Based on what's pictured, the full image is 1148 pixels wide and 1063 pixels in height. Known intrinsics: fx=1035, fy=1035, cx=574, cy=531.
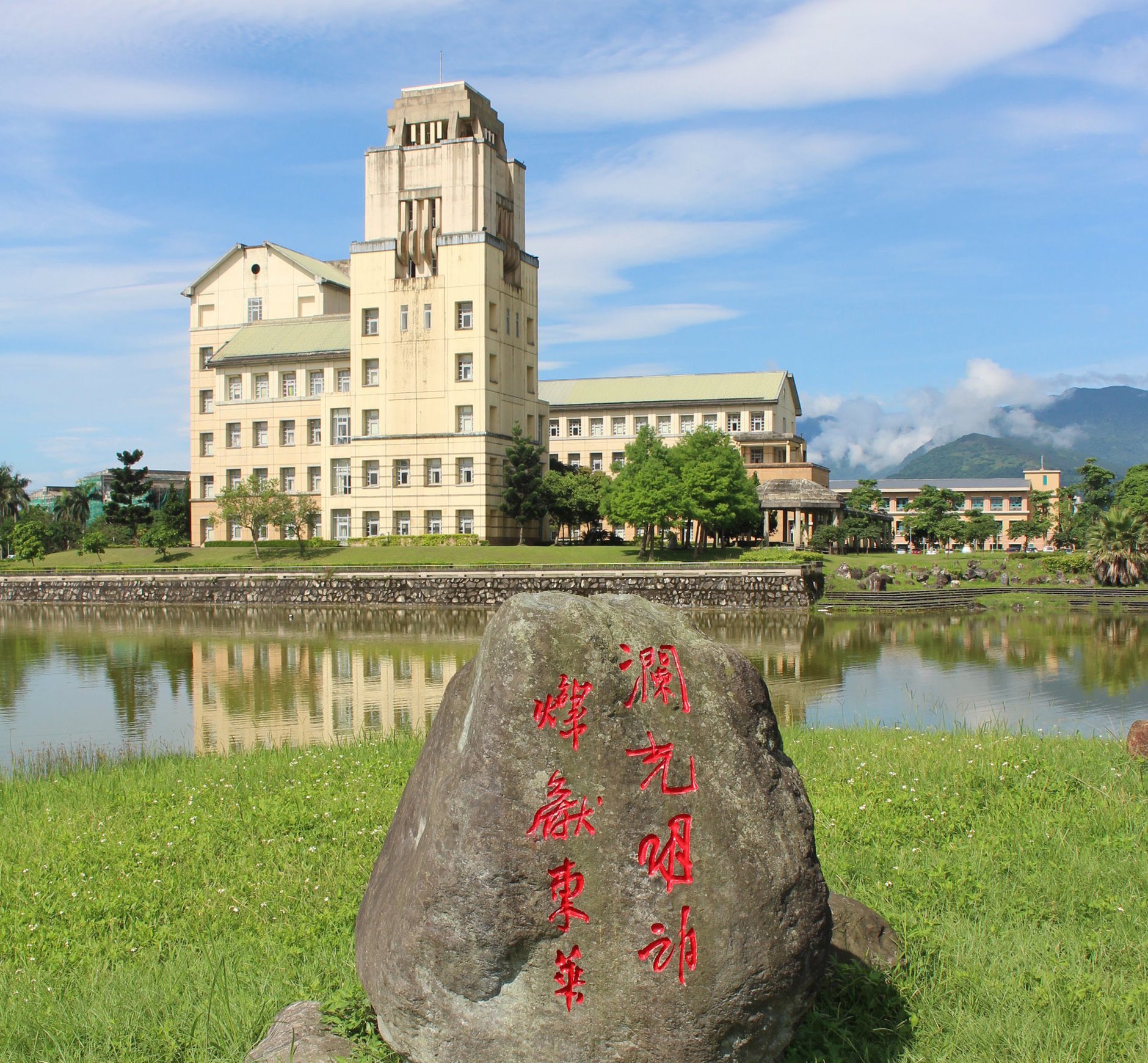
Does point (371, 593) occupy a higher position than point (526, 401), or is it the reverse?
point (526, 401)

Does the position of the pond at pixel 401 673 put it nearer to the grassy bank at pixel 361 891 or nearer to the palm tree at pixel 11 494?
the grassy bank at pixel 361 891

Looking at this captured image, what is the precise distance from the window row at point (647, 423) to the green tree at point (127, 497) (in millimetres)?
33214

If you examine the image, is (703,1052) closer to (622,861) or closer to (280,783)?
(622,861)

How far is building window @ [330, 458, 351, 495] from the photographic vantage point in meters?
61.4

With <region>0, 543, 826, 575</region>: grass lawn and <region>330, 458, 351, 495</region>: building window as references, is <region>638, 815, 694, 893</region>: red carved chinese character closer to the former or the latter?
<region>0, 543, 826, 575</region>: grass lawn

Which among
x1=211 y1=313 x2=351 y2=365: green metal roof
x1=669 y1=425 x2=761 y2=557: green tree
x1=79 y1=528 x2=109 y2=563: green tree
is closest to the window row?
x1=669 y1=425 x2=761 y2=557: green tree

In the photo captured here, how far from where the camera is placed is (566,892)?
14.0 feet

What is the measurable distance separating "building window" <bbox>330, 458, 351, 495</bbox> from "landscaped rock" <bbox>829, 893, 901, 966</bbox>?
57.6m

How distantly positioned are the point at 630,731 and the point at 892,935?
2.63 m

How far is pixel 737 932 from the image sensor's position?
4238 mm

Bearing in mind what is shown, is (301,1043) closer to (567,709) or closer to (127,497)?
(567,709)

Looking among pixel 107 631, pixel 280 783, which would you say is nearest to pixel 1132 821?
pixel 280 783

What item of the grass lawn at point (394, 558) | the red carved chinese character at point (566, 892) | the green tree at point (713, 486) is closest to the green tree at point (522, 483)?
the grass lawn at point (394, 558)

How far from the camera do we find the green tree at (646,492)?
48969 mm
